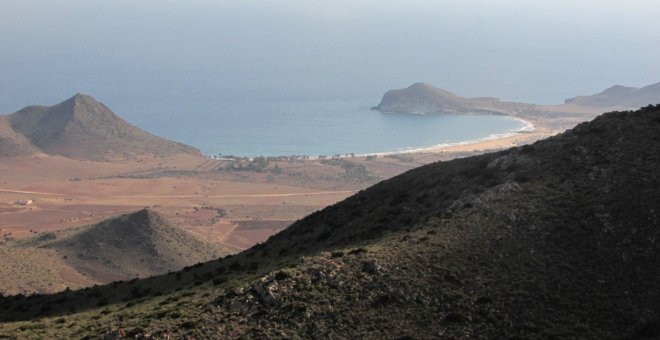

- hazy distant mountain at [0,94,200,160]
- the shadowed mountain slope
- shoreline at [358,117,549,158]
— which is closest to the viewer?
the shadowed mountain slope

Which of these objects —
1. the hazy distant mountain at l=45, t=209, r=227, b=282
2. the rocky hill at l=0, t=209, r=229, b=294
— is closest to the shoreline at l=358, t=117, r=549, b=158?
the hazy distant mountain at l=45, t=209, r=227, b=282

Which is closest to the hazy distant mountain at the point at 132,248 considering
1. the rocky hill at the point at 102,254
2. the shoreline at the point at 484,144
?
the rocky hill at the point at 102,254

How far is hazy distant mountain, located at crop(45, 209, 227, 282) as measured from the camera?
244ft

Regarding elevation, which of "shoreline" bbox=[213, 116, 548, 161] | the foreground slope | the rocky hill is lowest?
the rocky hill

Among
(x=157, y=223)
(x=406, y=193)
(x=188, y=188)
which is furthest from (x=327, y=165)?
(x=406, y=193)

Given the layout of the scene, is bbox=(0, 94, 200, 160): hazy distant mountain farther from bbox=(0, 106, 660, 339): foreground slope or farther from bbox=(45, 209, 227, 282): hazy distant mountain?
bbox=(0, 106, 660, 339): foreground slope

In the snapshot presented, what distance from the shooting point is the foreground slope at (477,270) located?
26.1 meters

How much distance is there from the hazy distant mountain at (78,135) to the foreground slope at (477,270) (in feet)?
421

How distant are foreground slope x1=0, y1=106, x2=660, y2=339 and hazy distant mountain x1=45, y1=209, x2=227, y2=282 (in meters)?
35.7

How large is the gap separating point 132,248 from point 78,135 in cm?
9716

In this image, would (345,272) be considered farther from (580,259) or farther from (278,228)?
(278,228)

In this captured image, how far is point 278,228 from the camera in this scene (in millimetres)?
101312

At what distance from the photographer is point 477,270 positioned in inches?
1120

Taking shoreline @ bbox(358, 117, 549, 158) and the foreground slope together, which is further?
shoreline @ bbox(358, 117, 549, 158)
